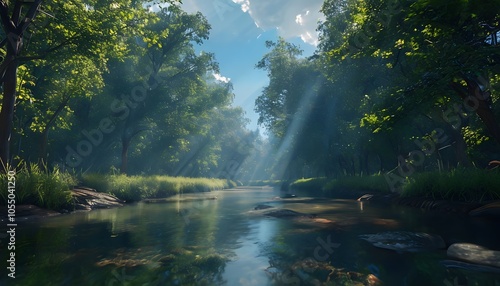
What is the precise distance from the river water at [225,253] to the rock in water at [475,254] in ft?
0.90

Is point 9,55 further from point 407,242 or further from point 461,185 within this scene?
point 461,185

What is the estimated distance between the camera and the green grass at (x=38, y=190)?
10787 mm

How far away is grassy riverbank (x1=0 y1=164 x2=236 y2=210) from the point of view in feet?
36.3

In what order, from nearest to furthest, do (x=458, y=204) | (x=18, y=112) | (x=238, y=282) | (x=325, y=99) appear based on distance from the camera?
1. (x=238, y=282)
2. (x=458, y=204)
3. (x=18, y=112)
4. (x=325, y=99)

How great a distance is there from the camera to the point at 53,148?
2892 cm

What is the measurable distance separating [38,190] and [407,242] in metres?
13.3

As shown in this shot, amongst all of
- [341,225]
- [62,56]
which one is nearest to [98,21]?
[62,56]

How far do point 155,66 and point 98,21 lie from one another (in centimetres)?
1604

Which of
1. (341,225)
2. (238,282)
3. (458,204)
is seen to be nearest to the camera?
(238,282)

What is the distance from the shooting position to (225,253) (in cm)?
615

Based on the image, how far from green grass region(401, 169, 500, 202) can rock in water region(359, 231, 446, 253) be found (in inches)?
279

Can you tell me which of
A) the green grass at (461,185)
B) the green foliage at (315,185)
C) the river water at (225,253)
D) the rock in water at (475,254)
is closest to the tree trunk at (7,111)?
the river water at (225,253)

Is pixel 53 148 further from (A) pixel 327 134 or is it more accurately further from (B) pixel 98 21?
(A) pixel 327 134

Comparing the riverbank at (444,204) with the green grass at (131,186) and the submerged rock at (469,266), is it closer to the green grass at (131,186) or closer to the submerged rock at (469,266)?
the submerged rock at (469,266)
